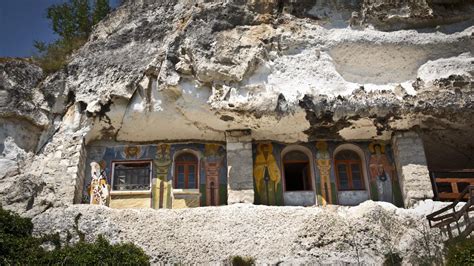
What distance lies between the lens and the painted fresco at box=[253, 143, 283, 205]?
14.1m

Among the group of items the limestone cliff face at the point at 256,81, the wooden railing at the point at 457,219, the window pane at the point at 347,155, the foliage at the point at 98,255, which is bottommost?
the foliage at the point at 98,255

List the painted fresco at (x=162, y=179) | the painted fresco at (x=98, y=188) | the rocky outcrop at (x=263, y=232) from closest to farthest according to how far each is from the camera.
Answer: the rocky outcrop at (x=263, y=232)
the painted fresco at (x=98, y=188)
the painted fresco at (x=162, y=179)

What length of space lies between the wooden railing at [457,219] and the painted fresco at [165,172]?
201 inches

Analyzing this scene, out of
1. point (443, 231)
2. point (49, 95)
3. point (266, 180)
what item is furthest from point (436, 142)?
point (49, 95)

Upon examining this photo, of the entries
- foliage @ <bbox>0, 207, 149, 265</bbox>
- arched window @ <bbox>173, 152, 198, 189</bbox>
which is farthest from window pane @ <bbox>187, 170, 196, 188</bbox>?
foliage @ <bbox>0, 207, 149, 265</bbox>

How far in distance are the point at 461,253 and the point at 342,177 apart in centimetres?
471

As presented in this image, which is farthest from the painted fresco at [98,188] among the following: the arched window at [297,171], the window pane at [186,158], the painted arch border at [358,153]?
the painted arch border at [358,153]

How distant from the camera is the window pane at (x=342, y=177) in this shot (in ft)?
47.6

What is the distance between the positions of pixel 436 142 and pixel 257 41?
5636 millimetres

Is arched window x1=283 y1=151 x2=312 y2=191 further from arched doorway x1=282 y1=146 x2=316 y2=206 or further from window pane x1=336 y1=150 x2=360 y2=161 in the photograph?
window pane x1=336 y1=150 x2=360 y2=161

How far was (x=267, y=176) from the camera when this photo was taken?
14328mm

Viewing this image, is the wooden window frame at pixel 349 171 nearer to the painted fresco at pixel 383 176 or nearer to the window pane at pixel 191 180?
the painted fresco at pixel 383 176

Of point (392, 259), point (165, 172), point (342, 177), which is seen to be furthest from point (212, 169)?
point (392, 259)

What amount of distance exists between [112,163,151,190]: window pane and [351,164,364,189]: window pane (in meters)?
5.38
